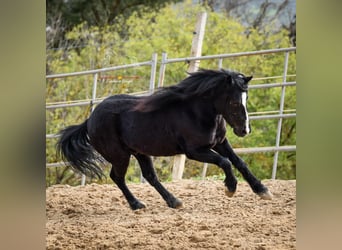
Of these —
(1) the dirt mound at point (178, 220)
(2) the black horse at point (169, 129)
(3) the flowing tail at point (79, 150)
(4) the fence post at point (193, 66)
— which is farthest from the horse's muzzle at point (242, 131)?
(4) the fence post at point (193, 66)

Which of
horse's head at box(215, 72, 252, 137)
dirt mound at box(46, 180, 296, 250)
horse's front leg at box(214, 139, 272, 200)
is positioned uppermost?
horse's head at box(215, 72, 252, 137)

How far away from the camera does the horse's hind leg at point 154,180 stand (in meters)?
3.35

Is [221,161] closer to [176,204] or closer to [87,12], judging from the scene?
[176,204]

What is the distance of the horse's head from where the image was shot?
2.96m

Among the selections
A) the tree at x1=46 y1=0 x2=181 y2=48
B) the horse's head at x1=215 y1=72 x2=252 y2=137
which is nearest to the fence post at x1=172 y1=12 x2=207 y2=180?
the horse's head at x1=215 y1=72 x2=252 y2=137

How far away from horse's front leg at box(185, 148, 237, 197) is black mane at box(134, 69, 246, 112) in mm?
288

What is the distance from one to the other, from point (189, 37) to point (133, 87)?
67.6 inches

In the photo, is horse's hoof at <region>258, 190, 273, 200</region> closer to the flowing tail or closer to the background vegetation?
the flowing tail

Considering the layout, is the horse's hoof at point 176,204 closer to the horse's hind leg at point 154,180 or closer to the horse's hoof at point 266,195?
the horse's hind leg at point 154,180

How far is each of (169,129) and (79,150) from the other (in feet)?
1.97

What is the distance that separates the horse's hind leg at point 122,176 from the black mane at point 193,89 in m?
0.33

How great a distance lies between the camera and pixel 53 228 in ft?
10.9
